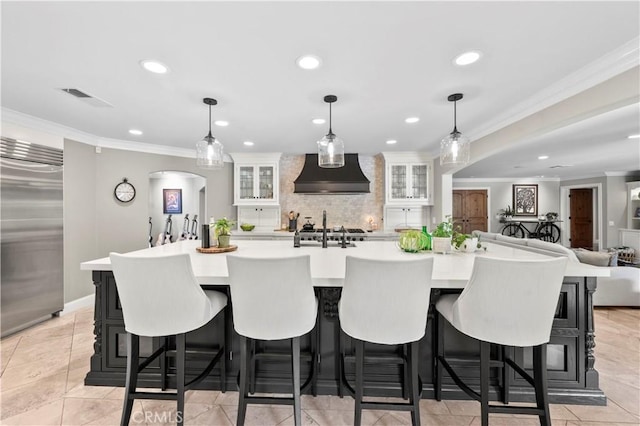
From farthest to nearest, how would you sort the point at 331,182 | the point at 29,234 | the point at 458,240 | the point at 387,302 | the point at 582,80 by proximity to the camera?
the point at 331,182, the point at 29,234, the point at 458,240, the point at 582,80, the point at 387,302

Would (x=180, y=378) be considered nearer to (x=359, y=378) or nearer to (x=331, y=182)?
(x=359, y=378)

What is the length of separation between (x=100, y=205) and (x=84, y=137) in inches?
38.4

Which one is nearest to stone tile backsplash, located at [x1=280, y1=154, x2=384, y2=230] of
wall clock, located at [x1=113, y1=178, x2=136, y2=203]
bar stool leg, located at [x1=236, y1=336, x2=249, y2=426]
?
wall clock, located at [x1=113, y1=178, x2=136, y2=203]

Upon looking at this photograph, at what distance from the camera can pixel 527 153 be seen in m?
5.02

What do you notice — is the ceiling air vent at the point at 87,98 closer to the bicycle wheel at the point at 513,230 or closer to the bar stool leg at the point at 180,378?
the bar stool leg at the point at 180,378

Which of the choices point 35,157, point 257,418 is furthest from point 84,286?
point 257,418

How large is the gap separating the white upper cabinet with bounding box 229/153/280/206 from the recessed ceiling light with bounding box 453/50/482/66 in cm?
372

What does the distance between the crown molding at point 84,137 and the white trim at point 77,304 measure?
2.14m

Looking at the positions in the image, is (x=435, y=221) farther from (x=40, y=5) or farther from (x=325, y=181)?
(x=40, y=5)

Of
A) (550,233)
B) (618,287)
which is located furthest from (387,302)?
(550,233)

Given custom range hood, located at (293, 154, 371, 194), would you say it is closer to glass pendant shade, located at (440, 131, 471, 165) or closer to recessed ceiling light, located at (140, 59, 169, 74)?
glass pendant shade, located at (440, 131, 471, 165)

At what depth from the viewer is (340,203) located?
5645 mm

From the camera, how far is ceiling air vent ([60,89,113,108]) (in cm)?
248

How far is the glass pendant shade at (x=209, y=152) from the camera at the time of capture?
264cm
